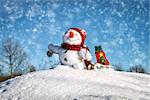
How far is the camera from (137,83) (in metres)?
7.67

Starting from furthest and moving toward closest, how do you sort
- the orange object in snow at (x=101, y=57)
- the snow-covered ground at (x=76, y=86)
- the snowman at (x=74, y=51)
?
the orange object in snow at (x=101, y=57) < the snowman at (x=74, y=51) < the snow-covered ground at (x=76, y=86)

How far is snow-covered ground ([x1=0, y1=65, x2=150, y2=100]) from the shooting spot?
6277 mm

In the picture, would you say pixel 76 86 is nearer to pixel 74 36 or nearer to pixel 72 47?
pixel 72 47

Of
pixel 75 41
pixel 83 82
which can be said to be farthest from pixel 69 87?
pixel 75 41

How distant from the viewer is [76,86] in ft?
22.3

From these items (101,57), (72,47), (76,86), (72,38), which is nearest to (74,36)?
(72,38)

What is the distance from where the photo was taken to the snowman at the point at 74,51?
9.02 metres

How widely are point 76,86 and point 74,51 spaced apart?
2366 millimetres

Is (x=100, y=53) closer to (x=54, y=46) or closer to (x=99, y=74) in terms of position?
(x=54, y=46)

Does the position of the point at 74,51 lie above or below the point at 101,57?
above

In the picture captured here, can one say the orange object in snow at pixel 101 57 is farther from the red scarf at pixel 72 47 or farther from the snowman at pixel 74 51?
the red scarf at pixel 72 47

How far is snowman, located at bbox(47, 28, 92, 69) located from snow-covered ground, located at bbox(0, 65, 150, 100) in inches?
45.2

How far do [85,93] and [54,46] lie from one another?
328 centimetres

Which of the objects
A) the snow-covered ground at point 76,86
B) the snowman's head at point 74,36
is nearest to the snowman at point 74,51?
the snowman's head at point 74,36
